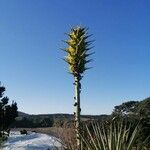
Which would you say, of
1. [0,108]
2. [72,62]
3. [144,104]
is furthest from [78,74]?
[144,104]

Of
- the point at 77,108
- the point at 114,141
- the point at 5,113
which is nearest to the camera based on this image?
the point at 114,141

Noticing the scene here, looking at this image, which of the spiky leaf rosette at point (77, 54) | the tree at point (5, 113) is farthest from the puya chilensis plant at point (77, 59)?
the tree at point (5, 113)

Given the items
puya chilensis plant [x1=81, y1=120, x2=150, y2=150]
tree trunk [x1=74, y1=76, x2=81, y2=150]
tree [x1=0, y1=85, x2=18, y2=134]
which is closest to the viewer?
puya chilensis plant [x1=81, y1=120, x2=150, y2=150]

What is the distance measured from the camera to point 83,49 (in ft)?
37.4

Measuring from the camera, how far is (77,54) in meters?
11.3

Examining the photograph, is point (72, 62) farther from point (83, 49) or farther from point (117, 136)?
point (117, 136)

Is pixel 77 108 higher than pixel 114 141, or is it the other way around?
pixel 77 108

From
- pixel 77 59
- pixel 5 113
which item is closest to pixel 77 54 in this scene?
pixel 77 59

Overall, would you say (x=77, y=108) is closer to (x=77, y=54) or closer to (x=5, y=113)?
(x=77, y=54)

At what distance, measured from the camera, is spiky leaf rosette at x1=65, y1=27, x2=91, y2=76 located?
11.2 m

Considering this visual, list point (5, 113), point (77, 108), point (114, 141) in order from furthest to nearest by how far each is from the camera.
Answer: point (5, 113), point (77, 108), point (114, 141)

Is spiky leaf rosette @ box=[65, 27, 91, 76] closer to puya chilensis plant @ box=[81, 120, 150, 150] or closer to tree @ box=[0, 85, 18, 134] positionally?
puya chilensis plant @ box=[81, 120, 150, 150]

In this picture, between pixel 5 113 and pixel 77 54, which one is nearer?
pixel 77 54

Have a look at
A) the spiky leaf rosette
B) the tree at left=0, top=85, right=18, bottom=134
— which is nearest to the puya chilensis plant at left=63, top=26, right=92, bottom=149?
the spiky leaf rosette
